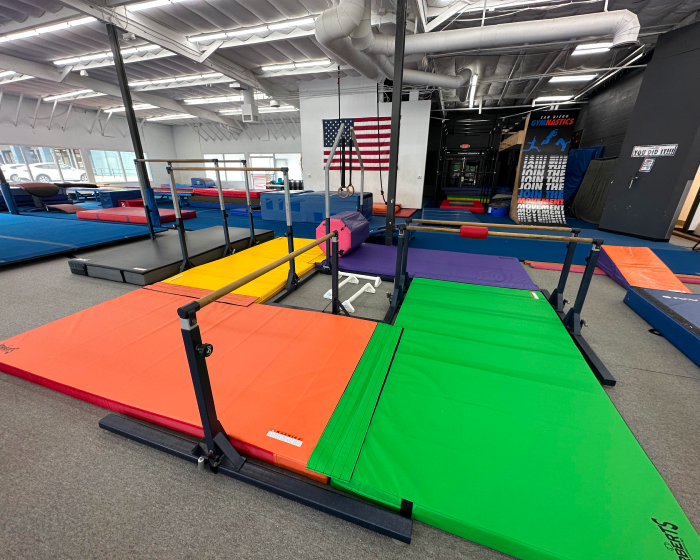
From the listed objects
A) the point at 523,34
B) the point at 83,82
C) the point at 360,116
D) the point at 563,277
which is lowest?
the point at 563,277

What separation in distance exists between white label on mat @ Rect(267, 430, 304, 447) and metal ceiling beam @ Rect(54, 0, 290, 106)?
295 inches

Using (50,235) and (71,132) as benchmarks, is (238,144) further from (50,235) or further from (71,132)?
(50,235)

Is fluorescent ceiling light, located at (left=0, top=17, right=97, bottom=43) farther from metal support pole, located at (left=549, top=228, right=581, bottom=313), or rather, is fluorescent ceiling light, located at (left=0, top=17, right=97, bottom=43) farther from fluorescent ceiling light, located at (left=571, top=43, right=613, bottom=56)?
fluorescent ceiling light, located at (left=571, top=43, right=613, bottom=56)

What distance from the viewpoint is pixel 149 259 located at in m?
3.98

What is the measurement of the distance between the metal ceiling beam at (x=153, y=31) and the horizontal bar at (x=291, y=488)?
7.10 meters

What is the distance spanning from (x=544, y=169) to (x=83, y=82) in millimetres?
14240

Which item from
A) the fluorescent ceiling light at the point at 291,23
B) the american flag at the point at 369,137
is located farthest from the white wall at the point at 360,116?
the fluorescent ceiling light at the point at 291,23

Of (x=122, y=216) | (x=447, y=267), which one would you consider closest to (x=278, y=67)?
(x=122, y=216)

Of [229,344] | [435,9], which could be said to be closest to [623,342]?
[229,344]

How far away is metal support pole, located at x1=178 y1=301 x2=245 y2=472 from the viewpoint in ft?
3.79

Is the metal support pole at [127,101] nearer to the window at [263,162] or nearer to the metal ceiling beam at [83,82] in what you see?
the metal ceiling beam at [83,82]

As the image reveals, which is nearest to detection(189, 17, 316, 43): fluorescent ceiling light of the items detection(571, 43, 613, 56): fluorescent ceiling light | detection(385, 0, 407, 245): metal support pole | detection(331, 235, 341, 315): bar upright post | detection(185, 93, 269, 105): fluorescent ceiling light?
detection(385, 0, 407, 245): metal support pole

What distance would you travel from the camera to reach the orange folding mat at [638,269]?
341 centimetres

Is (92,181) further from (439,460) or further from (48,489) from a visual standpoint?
(439,460)
